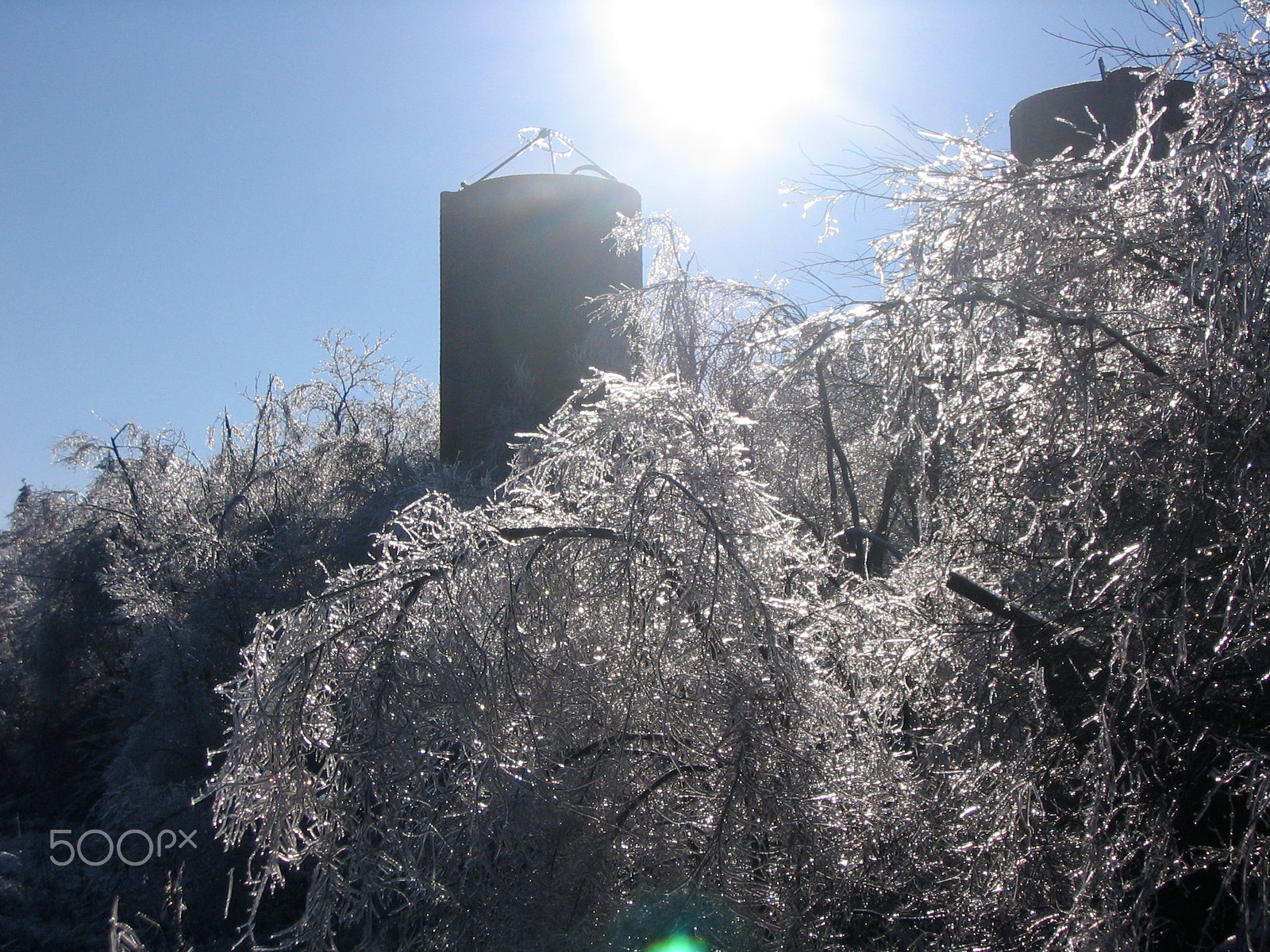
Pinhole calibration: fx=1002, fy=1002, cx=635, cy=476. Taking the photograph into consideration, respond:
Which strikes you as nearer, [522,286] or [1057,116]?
[1057,116]

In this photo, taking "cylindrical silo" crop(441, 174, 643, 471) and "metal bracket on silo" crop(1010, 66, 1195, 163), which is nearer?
"metal bracket on silo" crop(1010, 66, 1195, 163)

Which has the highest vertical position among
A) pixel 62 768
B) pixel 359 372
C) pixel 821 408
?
pixel 359 372

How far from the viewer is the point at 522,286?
46.8 feet

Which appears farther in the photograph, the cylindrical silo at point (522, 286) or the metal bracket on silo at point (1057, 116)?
the cylindrical silo at point (522, 286)

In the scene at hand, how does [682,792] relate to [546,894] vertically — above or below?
above

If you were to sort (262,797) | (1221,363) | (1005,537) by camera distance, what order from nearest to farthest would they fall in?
(1221,363), (262,797), (1005,537)

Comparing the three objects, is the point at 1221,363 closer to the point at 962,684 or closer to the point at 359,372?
the point at 962,684

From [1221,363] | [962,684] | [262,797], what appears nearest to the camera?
[1221,363]

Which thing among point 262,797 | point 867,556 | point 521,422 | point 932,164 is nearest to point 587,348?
point 521,422

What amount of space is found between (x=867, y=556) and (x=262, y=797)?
4.58 meters

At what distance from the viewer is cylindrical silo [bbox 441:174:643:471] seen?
46.3 feet

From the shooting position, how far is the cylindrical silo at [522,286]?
14.1 m

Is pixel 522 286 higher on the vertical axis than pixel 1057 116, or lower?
lower

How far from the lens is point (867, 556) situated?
7219 millimetres
